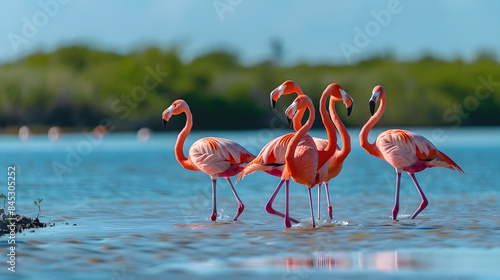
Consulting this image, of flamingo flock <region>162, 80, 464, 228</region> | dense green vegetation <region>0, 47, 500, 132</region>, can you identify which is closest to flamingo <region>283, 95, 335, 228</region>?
flamingo flock <region>162, 80, 464, 228</region>

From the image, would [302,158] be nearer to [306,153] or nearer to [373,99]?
[306,153]

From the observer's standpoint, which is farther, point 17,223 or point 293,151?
point 17,223

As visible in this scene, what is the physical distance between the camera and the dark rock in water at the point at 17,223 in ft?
28.7

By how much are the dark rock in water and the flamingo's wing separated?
1952mm

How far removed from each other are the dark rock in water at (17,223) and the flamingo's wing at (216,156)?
6.41ft

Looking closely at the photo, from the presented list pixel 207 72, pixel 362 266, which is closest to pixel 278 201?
pixel 362 266

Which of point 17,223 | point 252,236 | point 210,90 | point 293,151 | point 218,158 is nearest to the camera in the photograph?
point 252,236

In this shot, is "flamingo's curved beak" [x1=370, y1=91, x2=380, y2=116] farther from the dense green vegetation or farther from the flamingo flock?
the dense green vegetation

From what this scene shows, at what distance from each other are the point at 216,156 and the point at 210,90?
5320 cm

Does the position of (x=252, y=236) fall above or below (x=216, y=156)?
below

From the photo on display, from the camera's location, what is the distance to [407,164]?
9.78 meters

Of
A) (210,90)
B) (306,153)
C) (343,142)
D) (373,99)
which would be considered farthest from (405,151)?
(210,90)

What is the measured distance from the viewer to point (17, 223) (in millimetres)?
9008

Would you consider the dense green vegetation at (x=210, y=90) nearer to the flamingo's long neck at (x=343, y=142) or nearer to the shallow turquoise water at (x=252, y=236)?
the shallow turquoise water at (x=252, y=236)
